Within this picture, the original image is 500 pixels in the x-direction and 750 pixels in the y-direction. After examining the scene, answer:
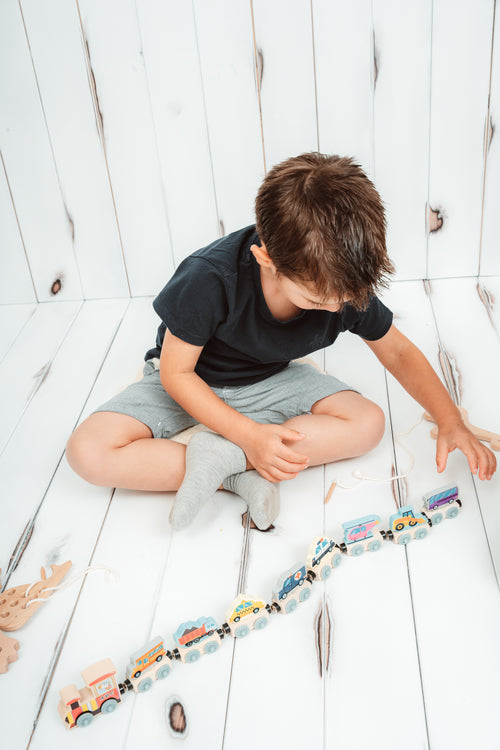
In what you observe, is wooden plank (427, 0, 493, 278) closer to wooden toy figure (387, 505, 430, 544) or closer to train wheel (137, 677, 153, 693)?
wooden toy figure (387, 505, 430, 544)

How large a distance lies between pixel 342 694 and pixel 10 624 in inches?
15.0

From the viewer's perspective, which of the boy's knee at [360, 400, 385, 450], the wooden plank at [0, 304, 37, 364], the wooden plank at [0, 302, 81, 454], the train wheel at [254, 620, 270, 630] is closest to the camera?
the train wheel at [254, 620, 270, 630]

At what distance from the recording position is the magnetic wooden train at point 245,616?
71 centimetres

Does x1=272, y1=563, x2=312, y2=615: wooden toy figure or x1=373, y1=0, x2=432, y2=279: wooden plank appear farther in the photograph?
x1=373, y1=0, x2=432, y2=279: wooden plank

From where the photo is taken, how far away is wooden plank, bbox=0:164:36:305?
1.64m

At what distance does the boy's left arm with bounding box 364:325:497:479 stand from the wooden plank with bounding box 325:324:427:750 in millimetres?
105

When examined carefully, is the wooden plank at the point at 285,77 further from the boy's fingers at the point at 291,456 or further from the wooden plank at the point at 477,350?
the boy's fingers at the point at 291,456

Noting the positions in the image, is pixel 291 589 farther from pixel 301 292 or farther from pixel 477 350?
pixel 477 350

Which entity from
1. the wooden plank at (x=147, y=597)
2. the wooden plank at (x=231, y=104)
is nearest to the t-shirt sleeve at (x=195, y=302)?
the wooden plank at (x=147, y=597)

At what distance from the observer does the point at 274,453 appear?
943 mm

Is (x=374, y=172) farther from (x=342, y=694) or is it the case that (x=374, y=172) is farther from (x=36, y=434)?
(x=342, y=694)

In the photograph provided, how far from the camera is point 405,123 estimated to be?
4.83 feet

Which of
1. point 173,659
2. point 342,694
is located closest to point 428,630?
point 342,694

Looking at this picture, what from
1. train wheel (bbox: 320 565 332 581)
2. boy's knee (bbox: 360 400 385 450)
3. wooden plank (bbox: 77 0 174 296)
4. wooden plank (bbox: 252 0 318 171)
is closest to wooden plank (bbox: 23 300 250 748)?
train wheel (bbox: 320 565 332 581)
